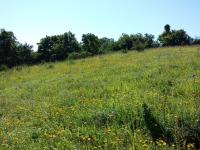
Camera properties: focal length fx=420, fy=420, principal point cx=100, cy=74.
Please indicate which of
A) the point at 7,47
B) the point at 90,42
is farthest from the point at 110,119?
the point at 90,42

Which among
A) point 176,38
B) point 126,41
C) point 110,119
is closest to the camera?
point 110,119

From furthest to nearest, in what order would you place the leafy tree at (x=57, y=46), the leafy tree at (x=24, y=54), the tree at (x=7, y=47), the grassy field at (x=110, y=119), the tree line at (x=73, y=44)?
the leafy tree at (x=57, y=46) → the tree line at (x=73, y=44) → the leafy tree at (x=24, y=54) → the tree at (x=7, y=47) → the grassy field at (x=110, y=119)

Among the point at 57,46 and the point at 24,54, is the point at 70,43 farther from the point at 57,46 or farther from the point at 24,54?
the point at 24,54

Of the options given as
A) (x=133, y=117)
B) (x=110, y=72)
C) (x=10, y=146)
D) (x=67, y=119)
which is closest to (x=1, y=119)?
(x=67, y=119)

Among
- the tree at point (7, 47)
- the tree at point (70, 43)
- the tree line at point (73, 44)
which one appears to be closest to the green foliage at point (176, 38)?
the tree line at point (73, 44)

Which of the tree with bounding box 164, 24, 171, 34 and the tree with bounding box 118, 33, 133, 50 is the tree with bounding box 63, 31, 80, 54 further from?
the tree with bounding box 164, 24, 171, 34

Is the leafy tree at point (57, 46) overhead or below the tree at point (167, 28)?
below

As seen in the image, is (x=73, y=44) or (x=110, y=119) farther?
(x=73, y=44)

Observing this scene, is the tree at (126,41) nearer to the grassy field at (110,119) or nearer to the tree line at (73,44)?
the tree line at (73,44)

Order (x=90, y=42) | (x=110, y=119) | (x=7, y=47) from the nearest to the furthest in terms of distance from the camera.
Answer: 1. (x=110, y=119)
2. (x=7, y=47)
3. (x=90, y=42)

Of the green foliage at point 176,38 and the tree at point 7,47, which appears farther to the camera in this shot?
the green foliage at point 176,38

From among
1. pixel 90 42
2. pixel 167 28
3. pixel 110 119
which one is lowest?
pixel 110 119

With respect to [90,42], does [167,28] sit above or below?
above

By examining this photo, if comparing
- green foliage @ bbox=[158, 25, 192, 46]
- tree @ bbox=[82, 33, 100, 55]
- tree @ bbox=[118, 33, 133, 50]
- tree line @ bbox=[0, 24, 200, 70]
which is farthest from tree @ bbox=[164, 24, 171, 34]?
tree @ bbox=[82, 33, 100, 55]
